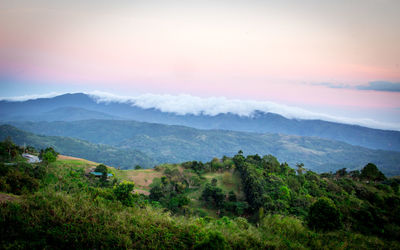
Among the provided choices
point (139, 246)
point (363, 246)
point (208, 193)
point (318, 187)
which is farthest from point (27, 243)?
point (318, 187)

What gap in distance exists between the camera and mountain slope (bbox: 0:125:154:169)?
169125mm

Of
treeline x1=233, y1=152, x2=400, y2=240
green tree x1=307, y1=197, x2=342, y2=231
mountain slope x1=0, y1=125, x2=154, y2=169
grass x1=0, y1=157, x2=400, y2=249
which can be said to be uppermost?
grass x1=0, y1=157, x2=400, y2=249

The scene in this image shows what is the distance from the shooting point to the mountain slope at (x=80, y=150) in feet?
555

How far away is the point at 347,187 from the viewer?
36906 millimetres

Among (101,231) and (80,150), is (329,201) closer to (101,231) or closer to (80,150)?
(101,231)

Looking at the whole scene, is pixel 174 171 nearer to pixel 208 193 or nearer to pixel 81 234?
pixel 208 193

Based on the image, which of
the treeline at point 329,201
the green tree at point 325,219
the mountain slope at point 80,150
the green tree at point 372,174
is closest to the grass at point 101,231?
the green tree at point 325,219

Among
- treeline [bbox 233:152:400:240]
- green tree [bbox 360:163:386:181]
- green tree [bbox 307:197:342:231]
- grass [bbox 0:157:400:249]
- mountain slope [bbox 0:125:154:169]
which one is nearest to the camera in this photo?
grass [bbox 0:157:400:249]

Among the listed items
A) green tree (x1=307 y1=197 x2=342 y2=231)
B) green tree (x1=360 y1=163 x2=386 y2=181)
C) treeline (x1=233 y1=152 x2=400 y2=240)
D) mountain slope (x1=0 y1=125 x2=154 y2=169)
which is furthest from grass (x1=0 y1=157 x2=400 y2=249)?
mountain slope (x1=0 y1=125 x2=154 y2=169)

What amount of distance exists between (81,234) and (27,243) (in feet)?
5.48

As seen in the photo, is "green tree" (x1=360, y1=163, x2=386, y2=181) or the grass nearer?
the grass

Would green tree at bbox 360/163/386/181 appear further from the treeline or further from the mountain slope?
the mountain slope

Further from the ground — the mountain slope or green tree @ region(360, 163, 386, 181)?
green tree @ region(360, 163, 386, 181)

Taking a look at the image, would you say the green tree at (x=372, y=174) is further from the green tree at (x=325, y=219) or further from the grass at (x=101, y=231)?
the grass at (x=101, y=231)
